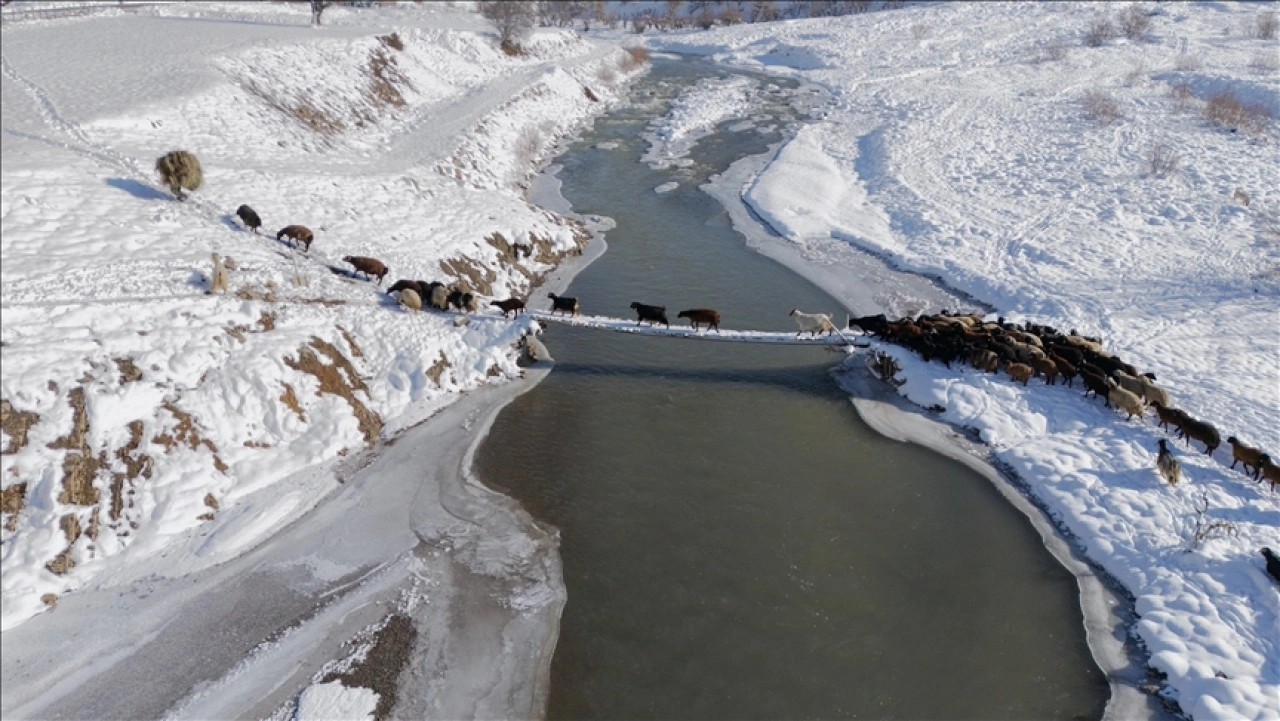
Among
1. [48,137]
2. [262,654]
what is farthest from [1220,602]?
[48,137]

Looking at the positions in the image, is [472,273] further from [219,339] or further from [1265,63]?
[1265,63]

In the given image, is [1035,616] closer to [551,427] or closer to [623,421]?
[623,421]

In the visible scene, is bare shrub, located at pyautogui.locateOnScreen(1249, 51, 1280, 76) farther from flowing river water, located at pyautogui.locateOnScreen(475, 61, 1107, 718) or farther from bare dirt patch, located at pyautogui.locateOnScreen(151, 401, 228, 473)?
bare dirt patch, located at pyautogui.locateOnScreen(151, 401, 228, 473)

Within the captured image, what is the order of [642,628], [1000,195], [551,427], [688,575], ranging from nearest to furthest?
[642,628] → [688,575] → [551,427] → [1000,195]

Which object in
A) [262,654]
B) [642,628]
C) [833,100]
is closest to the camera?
[262,654]

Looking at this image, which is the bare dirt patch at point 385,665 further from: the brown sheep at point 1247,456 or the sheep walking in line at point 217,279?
the brown sheep at point 1247,456

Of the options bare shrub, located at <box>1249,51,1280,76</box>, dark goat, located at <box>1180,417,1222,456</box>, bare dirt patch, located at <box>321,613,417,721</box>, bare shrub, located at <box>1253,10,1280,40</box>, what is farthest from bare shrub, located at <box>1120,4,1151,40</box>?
bare dirt patch, located at <box>321,613,417,721</box>

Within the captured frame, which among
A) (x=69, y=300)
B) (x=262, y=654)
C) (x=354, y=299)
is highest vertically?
(x=69, y=300)

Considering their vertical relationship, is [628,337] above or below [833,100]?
below
